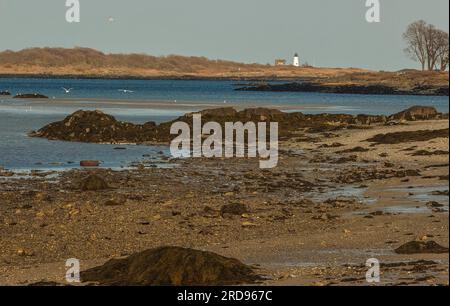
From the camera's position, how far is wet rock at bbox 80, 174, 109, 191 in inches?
987

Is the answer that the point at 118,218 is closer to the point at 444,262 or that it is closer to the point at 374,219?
the point at 374,219

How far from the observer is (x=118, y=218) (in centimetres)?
2039

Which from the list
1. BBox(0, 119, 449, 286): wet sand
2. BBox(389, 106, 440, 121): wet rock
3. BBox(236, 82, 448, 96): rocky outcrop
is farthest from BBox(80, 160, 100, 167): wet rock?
BBox(236, 82, 448, 96): rocky outcrop

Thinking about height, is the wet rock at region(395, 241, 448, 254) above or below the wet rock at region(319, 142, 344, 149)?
above

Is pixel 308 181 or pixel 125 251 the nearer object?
pixel 125 251

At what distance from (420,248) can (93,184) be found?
1213 cm

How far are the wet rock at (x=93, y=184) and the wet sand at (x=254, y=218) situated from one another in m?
0.31

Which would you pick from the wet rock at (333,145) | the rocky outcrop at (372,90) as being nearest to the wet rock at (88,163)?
the wet rock at (333,145)

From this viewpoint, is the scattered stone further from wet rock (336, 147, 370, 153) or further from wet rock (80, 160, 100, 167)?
wet rock (336, 147, 370, 153)

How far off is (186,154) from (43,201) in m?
14.1

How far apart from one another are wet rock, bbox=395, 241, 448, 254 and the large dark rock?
278 cm

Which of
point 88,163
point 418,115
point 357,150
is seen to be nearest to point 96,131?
point 88,163

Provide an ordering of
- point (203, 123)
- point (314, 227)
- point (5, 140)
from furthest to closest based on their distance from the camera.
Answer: point (203, 123), point (5, 140), point (314, 227)
